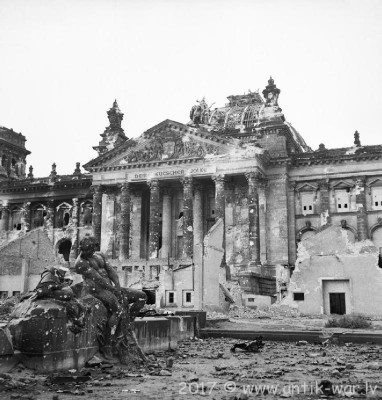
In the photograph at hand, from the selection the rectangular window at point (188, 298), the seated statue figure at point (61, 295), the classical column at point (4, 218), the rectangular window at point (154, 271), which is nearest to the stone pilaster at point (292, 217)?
the rectangular window at point (154, 271)

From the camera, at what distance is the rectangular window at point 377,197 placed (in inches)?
1570

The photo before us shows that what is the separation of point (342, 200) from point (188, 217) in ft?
39.1

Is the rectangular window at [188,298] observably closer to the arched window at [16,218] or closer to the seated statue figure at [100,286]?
the seated statue figure at [100,286]

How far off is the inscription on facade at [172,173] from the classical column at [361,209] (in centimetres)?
1085

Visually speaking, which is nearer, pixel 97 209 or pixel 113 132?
pixel 97 209

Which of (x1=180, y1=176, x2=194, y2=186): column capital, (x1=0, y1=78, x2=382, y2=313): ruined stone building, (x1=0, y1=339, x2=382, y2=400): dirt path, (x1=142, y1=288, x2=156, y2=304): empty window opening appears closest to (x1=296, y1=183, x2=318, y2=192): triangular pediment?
(x1=0, y1=78, x2=382, y2=313): ruined stone building

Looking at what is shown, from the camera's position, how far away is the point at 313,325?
65.5 ft

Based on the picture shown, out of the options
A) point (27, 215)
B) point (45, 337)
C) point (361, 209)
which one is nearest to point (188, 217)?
point (361, 209)

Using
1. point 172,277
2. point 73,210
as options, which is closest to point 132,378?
point 172,277

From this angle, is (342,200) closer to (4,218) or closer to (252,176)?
(252,176)

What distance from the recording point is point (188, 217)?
39906mm

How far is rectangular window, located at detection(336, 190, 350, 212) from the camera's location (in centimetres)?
4091

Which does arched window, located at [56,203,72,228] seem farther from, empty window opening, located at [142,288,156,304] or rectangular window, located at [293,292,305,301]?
rectangular window, located at [293,292,305,301]

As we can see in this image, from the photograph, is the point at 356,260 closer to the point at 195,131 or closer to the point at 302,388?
the point at 302,388
